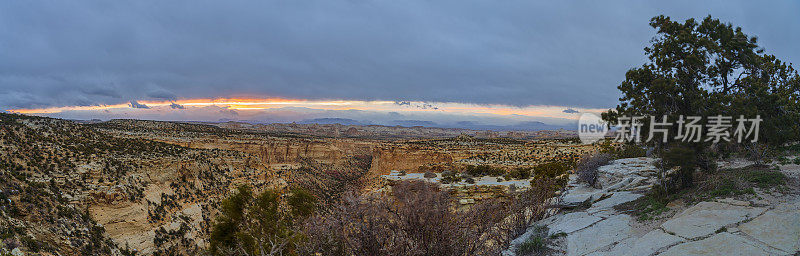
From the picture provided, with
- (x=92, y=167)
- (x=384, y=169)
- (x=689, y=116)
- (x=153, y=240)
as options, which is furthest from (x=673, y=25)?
(x=384, y=169)

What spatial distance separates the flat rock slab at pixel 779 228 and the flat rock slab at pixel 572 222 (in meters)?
3.96

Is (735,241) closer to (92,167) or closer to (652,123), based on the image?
(652,123)

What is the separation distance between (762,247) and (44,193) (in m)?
20.9

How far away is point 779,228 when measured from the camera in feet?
21.5

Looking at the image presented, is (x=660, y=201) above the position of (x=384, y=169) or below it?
above

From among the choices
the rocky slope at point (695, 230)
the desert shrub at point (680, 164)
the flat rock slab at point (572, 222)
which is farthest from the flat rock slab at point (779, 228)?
the flat rock slab at point (572, 222)

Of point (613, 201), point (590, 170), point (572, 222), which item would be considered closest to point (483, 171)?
point (590, 170)

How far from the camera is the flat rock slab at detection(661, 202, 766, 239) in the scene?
721cm

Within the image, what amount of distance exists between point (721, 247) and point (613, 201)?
648 cm

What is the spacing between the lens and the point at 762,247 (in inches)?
237

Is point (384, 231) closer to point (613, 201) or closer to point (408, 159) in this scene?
point (613, 201)

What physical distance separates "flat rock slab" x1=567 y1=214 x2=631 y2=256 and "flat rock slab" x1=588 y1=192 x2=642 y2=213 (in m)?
1.60

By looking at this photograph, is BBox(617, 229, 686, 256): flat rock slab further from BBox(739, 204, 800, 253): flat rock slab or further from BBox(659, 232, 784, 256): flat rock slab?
BBox(739, 204, 800, 253): flat rock slab

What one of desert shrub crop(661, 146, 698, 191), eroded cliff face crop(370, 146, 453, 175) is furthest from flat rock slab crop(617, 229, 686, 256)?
eroded cliff face crop(370, 146, 453, 175)
